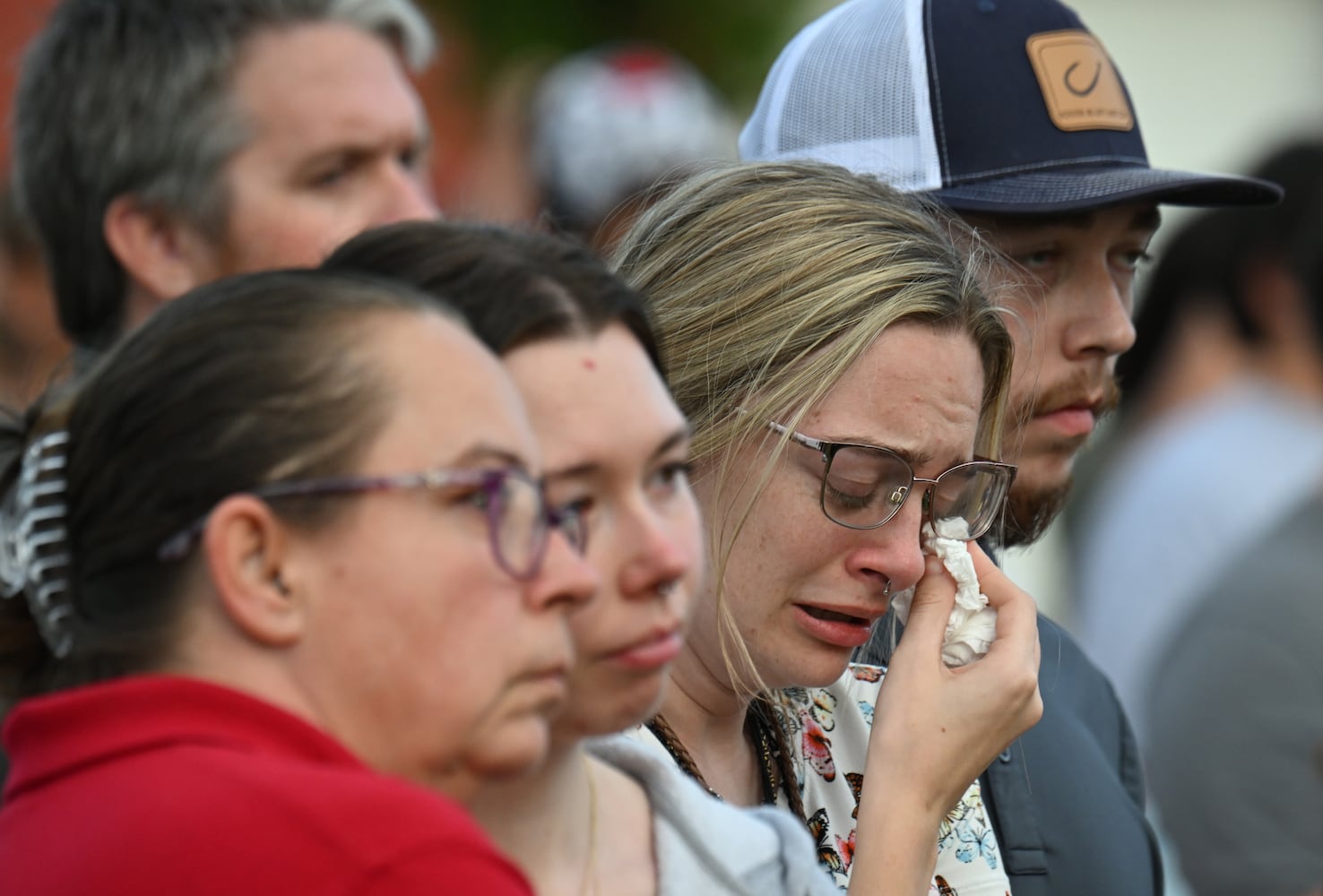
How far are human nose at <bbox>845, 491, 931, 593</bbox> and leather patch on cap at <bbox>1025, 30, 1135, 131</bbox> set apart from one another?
33.2 inches

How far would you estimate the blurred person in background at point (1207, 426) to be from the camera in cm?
549

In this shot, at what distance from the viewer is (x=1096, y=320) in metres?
2.74

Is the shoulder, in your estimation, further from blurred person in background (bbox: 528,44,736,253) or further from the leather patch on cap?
blurred person in background (bbox: 528,44,736,253)

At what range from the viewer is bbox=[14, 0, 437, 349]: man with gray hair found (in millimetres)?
3219

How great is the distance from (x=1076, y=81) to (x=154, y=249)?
5.65ft

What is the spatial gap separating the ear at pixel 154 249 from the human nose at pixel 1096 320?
1.59m

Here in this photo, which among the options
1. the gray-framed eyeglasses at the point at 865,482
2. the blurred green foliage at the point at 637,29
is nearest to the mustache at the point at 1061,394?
the gray-framed eyeglasses at the point at 865,482

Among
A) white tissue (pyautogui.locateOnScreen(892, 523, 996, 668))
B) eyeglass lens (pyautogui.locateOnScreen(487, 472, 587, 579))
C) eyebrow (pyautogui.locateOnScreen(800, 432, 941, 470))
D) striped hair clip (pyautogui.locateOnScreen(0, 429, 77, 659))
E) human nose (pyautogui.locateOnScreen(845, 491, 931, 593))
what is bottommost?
white tissue (pyautogui.locateOnScreen(892, 523, 996, 668))

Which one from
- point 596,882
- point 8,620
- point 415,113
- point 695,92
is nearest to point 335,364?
point 8,620

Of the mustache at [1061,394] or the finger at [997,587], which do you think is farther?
the mustache at [1061,394]

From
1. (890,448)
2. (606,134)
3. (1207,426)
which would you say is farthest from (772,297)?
(1207,426)

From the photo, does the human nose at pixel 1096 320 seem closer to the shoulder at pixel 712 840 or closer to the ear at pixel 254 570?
the shoulder at pixel 712 840

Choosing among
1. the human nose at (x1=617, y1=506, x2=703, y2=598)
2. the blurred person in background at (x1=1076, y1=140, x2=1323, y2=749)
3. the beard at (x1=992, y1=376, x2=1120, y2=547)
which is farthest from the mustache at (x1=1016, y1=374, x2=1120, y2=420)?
the blurred person in background at (x1=1076, y1=140, x2=1323, y2=749)

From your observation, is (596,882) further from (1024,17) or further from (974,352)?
(1024,17)
